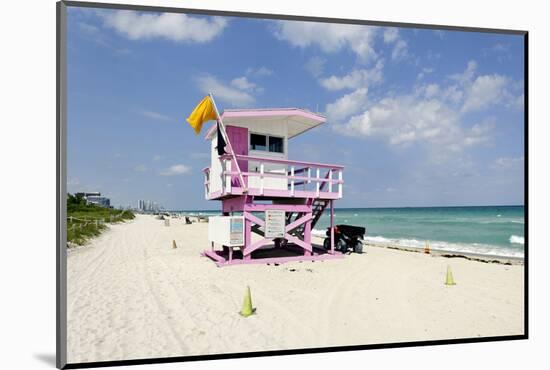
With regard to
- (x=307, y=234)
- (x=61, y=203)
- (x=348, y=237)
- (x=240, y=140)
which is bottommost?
(x=348, y=237)

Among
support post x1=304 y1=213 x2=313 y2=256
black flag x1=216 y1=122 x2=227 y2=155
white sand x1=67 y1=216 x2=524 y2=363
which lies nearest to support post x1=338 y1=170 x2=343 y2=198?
support post x1=304 y1=213 x2=313 y2=256

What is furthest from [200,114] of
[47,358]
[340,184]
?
[47,358]

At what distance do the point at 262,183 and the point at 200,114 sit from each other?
241 centimetres

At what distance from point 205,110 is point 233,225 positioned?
3.08m

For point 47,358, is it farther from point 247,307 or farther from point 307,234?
point 307,234

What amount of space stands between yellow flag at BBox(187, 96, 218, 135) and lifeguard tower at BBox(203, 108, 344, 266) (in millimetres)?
631

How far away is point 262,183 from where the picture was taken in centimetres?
924

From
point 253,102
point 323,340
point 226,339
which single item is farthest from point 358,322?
point 253,102

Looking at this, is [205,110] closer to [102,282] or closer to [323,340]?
[102,282]

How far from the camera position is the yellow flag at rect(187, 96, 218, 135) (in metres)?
8.93

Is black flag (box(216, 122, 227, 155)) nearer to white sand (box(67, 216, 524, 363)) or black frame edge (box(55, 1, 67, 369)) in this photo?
white sand (box(67, 216, 524, 363))

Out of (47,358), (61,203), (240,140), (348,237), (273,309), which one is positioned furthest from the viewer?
(348,237)

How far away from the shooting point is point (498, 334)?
5305mm

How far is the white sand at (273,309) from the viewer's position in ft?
15.1
